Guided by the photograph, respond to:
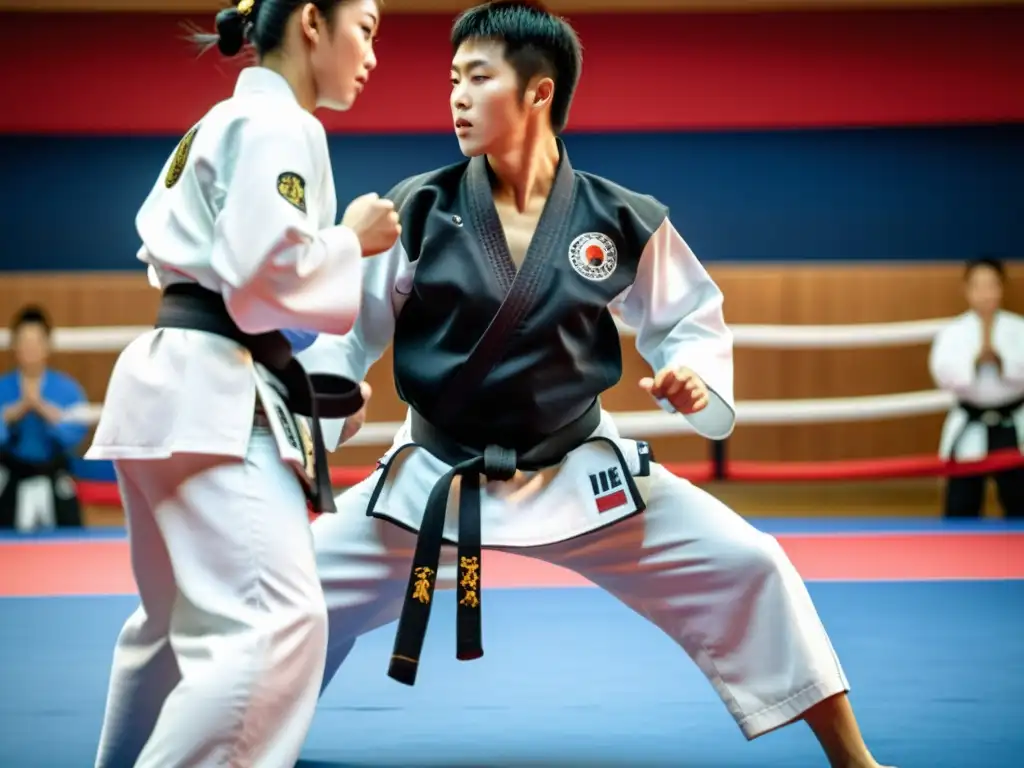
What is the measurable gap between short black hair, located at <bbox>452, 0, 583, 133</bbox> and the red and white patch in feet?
1.07

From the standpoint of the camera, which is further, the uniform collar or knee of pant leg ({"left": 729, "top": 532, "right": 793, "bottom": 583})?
knee of pant leg ({"left": 729, "top": 532, "right": 793, "bottom": 583})

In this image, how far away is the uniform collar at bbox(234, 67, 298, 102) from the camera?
7.09 ft

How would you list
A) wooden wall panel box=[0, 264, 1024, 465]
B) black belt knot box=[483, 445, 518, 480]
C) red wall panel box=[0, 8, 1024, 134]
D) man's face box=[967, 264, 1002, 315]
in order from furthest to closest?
red wall panel box=[0, 8, 1024, 134] → wooden wall panel box=[0, 264, 1024, 465] → man's face box=[967, 264, 1002, 315] → black belt knot box=[483, 445, 518, 480]

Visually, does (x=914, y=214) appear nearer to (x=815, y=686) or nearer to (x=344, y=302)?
(x=815, y=686)

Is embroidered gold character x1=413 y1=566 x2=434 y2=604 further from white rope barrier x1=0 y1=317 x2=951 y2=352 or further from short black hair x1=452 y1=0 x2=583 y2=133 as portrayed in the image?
white rope barrier x1=0 y1=317 x2=951 y2=352

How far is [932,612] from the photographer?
4168 millimetres

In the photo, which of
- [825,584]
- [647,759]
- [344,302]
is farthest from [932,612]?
[344,302]

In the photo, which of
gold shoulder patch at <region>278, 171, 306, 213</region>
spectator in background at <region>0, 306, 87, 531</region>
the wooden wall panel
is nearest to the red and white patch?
gold shoulder patch at <region>278, 171, 306, 213</region>

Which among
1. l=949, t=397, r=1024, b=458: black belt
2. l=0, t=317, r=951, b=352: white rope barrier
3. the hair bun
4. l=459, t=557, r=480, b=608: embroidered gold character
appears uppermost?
the hair bun

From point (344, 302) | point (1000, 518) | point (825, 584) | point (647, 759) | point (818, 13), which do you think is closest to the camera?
point (344, 302)

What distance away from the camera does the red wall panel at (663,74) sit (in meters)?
8.50

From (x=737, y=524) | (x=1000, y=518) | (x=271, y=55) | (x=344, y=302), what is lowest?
(x=1000, y=518)

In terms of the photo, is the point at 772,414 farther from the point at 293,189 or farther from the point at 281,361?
the point at 293,189

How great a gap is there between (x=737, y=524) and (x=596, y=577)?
30cm
